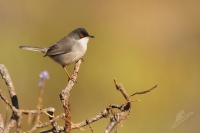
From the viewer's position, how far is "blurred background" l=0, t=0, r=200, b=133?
10.1 metres

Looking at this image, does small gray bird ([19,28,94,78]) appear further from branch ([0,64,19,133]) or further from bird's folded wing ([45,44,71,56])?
branch ([0,64,19,133])

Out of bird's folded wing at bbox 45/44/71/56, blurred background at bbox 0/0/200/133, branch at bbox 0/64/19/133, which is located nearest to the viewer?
branch at bbox 0/64/19/133

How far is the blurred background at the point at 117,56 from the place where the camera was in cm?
1008

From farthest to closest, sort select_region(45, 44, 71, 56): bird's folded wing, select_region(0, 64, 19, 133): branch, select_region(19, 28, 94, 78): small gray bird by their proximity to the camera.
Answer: select_region(45, 44, 71, 56): bird's folded wing → select_region(19, 28, 94, 78): small gray bird → select_region(0, 64, 19, 133): branch

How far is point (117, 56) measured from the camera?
1368 centimetres

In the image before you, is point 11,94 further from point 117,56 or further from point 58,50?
point 117,56

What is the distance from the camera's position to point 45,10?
16844 millimetres

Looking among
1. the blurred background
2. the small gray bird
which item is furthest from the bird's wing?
the blurred background

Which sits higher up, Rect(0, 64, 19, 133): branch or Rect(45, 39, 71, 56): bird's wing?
Rect(45, 39, 71, 56): bird's wing

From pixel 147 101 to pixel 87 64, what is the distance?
6.82ft

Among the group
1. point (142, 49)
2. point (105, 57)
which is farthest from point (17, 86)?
point (142, 49)

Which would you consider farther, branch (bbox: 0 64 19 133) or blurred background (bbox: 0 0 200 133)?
blurred background (bbox: 0 0 200 133)

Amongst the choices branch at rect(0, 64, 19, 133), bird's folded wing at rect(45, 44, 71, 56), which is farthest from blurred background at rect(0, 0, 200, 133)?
branch at rect(0, 64, 19, 133)

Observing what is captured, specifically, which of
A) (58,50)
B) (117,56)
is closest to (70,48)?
(58,50)
